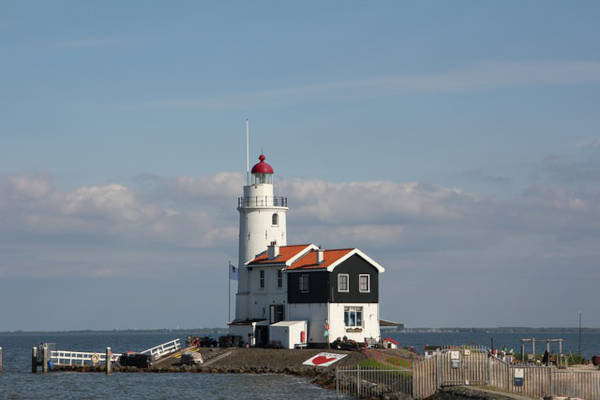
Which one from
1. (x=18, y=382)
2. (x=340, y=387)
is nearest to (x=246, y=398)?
(x=340, y=387)

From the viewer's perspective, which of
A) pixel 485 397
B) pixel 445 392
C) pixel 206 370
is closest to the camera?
pixel 485 397

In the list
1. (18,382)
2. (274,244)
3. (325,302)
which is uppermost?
(274,244)

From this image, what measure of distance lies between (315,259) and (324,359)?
8.97 m

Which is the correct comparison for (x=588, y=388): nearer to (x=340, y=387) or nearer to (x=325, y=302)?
(x=340, y=387)

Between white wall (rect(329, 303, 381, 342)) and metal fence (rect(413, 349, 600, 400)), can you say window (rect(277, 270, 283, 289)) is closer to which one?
white wall (rect(329, 303, 381, 342))

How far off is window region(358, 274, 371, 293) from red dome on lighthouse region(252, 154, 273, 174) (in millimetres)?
11406

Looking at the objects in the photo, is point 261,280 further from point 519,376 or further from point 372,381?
point 519,376

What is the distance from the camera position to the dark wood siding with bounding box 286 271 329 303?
6625cm

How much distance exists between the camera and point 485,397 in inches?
1502

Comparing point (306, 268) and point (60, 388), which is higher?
point (306, 268)

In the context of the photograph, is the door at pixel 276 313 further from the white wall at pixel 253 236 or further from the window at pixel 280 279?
the white wall at pixel 253 236

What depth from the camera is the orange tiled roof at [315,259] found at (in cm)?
6669

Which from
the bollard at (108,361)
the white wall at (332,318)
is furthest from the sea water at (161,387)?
the white wall at (332,318)

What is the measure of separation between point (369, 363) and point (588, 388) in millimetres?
18642
